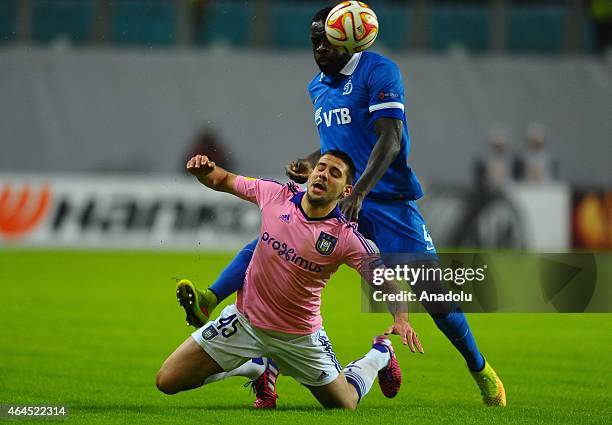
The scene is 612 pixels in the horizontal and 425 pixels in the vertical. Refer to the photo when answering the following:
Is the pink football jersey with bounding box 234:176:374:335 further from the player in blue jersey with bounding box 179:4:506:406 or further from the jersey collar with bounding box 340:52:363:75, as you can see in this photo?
the jersey collar with bounding box 340:52:363:75

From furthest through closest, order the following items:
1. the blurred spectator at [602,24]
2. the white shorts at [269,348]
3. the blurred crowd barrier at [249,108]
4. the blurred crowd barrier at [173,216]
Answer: the blurred spectator at [602,24], the blurred crowd barrier at [249,108], the blurred crowd barrier at [173,216], the white shorts at [269,348]

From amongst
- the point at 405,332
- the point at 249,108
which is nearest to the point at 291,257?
the point at 405,332

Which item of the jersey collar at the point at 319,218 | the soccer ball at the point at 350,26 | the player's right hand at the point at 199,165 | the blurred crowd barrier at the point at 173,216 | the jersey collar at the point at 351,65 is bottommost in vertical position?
the blurred crowd barrier at the point at 173,216

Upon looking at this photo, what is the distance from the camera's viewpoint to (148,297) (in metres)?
14.6

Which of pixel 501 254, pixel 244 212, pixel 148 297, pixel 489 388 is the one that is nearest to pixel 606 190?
pixel 501 254

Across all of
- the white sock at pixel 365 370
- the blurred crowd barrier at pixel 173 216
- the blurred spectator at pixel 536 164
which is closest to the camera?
the white sock at pixel 365 370

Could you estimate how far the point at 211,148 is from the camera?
2188 centimetres

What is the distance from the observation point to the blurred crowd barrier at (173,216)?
2084 centimetres

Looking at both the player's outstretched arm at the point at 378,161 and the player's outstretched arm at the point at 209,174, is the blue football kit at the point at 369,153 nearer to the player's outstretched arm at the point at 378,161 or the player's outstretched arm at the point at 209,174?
the player's outstretched arm at the point at 378,161

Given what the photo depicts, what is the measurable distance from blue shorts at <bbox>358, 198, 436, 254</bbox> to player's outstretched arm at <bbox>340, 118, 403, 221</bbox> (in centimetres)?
48

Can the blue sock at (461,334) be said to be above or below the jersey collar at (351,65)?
below

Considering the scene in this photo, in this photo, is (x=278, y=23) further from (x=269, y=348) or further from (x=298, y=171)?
(x=269, y=348)

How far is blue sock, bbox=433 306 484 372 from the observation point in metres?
7.79

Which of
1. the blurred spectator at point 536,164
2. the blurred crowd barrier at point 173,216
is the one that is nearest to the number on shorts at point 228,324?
the blurred crowd barrier at point 173,216
